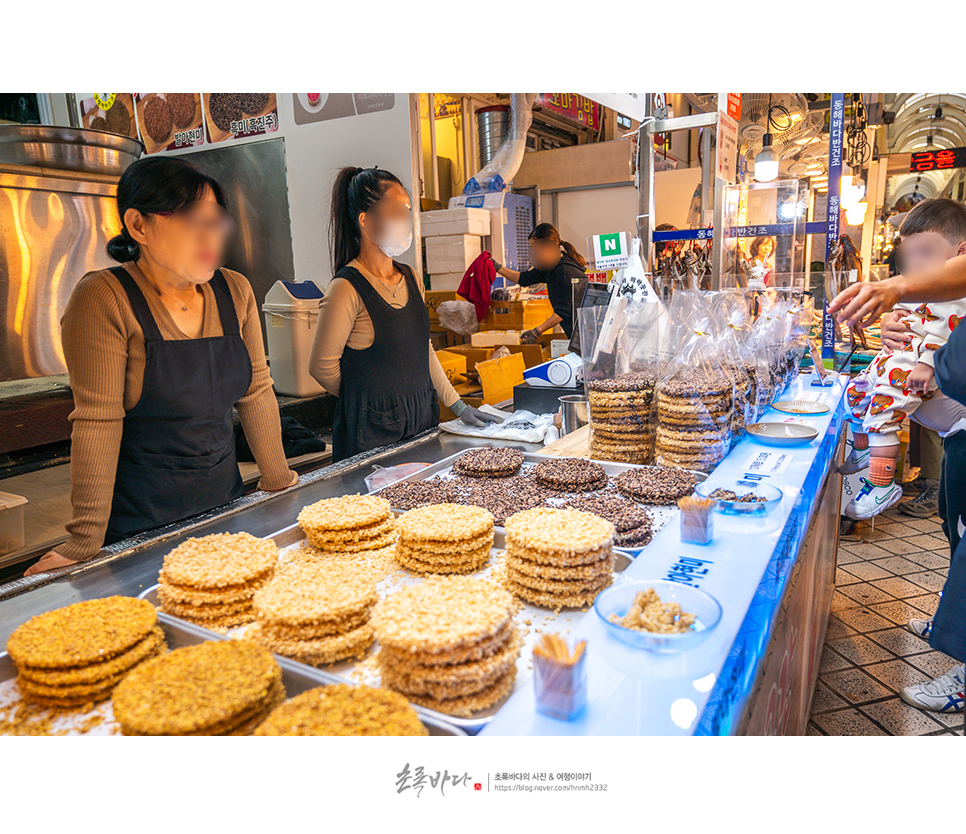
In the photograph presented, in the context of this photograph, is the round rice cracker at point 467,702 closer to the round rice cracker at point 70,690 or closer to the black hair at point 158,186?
the round rice cracker at point 70,690

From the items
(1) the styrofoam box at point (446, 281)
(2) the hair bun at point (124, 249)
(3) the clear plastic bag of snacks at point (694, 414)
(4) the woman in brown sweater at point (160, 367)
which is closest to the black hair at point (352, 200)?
(4) the woman in brown sweater at point (160, 367)

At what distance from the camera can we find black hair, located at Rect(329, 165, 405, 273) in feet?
7.52

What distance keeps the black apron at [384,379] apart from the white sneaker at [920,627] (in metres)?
2.60

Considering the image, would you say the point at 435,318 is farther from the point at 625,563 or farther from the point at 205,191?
the point at 625,563

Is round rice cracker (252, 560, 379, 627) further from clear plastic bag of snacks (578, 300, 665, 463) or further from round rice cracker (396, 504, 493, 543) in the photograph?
clear plastic bag of snacks (578, 300, 665, 463)

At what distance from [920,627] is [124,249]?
3.67 m

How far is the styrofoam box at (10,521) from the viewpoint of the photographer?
8.21 ft

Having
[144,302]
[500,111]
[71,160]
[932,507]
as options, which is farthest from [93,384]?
[500,111]

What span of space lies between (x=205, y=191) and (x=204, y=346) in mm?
432

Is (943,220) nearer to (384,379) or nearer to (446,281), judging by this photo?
(384,379)

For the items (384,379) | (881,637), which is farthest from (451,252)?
(881,637)

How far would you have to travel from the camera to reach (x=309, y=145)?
12.0 ft

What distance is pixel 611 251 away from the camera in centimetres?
243

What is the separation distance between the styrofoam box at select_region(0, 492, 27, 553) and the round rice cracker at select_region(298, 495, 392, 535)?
1861 millimetres
